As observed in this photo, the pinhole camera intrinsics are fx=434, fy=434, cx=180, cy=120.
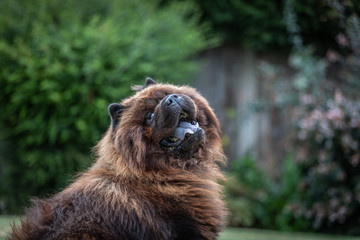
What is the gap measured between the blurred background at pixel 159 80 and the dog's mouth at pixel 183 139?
3853mm

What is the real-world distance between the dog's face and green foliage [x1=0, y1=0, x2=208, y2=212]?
4215 millimetres

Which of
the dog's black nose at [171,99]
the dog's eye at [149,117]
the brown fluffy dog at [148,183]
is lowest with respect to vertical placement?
the brown fluffy dog at [148,183]

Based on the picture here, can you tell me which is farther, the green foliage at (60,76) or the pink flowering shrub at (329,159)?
the green foliage at (60,76)

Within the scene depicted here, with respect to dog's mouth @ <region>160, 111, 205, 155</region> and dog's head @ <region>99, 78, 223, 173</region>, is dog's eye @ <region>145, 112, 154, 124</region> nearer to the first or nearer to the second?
dog's head @ <region>99, 78, 223, 173</region>

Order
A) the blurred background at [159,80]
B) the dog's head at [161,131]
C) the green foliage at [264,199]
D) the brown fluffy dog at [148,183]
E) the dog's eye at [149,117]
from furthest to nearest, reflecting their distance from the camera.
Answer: the green foliage at [264,199]
the blurred background at [159,80]
the dog's eye at [149,117]
the dog's head at [161,131]
the brown fluffy dog at [148,183]

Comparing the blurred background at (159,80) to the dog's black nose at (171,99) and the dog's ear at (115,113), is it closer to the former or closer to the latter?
the dog's ear at (115,113)

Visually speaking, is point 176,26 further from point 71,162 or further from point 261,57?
point 71,162

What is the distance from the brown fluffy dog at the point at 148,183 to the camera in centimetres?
367

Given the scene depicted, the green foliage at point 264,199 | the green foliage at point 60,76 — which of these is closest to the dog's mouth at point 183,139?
the green foliage at point 60,76

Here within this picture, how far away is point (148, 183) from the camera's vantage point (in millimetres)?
4043

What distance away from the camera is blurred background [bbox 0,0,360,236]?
857 centimetres

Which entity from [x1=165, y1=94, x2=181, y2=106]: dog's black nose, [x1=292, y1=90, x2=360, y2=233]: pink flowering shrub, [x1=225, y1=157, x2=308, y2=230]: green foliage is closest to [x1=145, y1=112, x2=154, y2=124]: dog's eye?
[x1=165, y1=94, x2=181, y2=106]: dog's black nose

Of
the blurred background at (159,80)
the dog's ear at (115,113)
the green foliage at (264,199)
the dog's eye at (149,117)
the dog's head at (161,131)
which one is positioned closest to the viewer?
Result: the dog's head at (161,131)

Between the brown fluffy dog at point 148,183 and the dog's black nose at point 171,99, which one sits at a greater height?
the dog's black nose at point 171,99
